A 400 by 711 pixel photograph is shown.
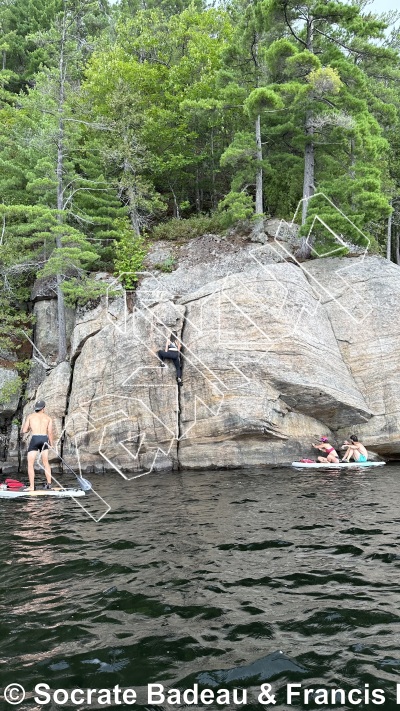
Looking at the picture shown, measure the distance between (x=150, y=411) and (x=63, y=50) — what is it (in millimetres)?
18234

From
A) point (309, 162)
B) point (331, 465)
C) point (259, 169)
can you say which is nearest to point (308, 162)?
point (309, 162)

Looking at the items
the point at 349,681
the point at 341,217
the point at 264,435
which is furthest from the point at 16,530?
the point at 341,217

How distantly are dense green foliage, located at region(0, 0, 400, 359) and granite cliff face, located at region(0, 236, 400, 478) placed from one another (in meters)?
2.72

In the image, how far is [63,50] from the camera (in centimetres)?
2264

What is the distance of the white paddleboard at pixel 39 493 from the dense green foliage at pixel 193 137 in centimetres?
859

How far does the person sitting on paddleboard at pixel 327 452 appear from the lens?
14666 millimetres

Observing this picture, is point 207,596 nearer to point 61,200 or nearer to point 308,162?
point 61,200

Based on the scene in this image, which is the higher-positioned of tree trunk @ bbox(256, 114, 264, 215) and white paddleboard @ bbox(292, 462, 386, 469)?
tree trunk @ bbox(256, 114, 264, 215)

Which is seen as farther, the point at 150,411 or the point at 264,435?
the point at 150,411

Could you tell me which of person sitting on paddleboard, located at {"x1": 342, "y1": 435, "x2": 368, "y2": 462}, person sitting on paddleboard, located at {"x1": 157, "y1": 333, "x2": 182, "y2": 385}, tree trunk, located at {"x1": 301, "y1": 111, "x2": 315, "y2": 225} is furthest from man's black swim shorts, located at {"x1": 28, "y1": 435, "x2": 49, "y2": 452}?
tree trunk, located at {"x1": 301, "y1": 111, "x2": 315, "y2": 225}

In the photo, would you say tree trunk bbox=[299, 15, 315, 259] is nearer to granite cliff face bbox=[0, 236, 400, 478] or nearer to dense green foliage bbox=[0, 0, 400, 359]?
dense green foliage bbox=[0, 0, 400, 359]

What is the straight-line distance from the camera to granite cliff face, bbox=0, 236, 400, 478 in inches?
607

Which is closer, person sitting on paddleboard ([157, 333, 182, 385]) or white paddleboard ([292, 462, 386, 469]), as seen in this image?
white paddleboard ([292, 462, 386, 469])

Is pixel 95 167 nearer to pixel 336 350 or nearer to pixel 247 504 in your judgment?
pixel 336 350
